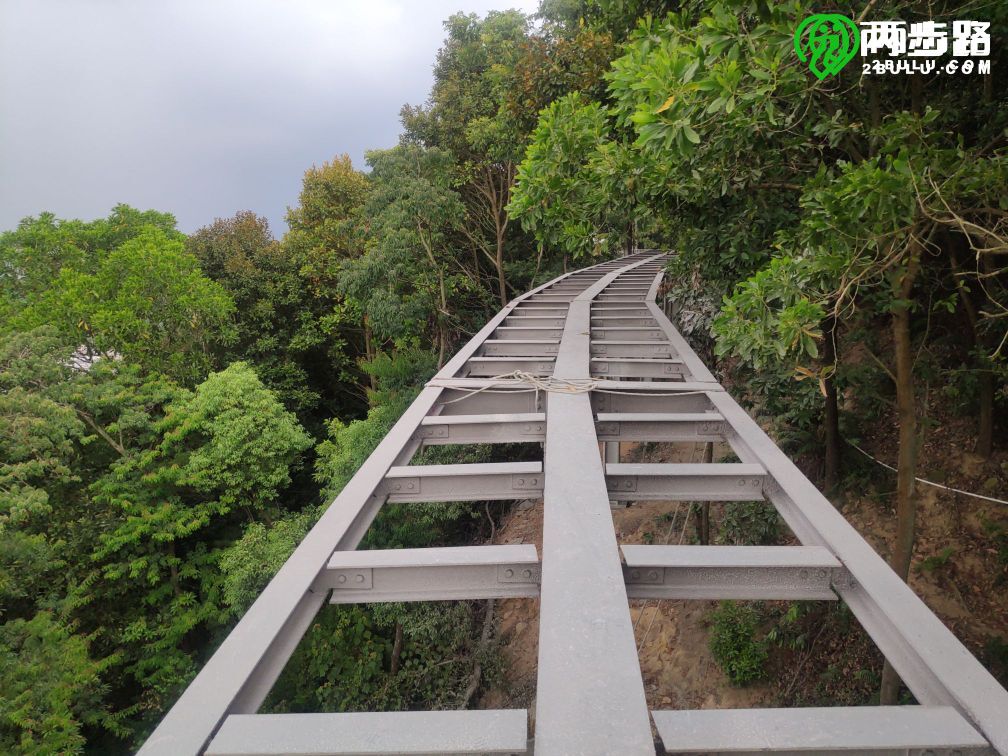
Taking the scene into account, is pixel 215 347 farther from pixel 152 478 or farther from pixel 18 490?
pixel 18 490

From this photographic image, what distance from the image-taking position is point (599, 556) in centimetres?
173

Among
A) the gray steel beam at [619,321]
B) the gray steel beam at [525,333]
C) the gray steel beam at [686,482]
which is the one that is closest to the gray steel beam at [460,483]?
the gray steel beam at [686,482]

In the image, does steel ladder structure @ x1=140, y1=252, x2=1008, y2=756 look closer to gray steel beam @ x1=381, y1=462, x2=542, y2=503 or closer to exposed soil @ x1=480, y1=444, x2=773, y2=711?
gray steel beam @ x1=381, y1=462, x2=542, y2=503

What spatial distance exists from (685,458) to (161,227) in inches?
650

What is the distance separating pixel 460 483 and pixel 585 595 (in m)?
1.03

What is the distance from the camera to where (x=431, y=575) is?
1824mm

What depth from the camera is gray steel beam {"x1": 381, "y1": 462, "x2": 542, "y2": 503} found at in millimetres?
2447

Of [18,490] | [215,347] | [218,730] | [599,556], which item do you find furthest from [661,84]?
[215,347]

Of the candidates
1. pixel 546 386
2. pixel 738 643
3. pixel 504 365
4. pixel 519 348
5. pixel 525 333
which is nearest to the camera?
pixel 546 386

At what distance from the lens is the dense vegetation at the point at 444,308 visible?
8.89ft

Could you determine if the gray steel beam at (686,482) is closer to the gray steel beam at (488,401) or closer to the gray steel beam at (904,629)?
the gray steel beam at (904,629)

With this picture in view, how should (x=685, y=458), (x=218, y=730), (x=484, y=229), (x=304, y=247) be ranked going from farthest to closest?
(x=304, y=247), (x=484, y=229), (x=685, y=458), (x=218, y=730)

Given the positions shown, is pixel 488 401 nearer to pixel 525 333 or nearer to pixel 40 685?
pixel 525 333

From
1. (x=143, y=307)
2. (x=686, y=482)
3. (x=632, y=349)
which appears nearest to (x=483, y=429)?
(x=686, y=482)
